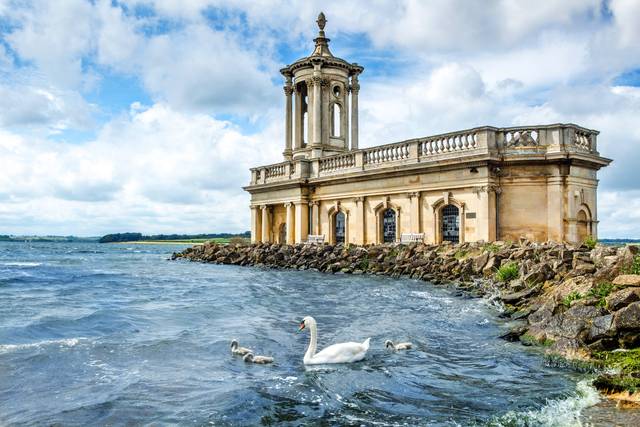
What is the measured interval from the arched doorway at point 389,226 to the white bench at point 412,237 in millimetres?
1750

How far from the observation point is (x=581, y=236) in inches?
910

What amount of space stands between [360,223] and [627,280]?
20.4 meters

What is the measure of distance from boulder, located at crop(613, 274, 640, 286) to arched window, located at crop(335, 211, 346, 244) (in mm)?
22274

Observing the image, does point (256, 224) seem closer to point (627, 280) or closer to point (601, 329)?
point (627, 280)

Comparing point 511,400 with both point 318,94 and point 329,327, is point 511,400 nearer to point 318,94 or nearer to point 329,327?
point 329,327

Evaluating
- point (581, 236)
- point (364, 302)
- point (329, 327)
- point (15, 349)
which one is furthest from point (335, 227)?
point (15, 349)

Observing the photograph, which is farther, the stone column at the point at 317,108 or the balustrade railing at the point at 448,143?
the stone column at the point at 317,108

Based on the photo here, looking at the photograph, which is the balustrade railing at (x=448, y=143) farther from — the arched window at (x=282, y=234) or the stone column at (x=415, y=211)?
the arched window at (x=282, y=234)

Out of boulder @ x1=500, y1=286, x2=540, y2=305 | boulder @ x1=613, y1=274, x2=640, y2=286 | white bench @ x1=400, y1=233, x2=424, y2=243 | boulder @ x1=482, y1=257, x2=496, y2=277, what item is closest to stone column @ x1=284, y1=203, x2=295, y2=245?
white bench @ x1=400, y1=233, x2=424, y2=243

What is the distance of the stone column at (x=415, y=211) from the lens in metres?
26.8

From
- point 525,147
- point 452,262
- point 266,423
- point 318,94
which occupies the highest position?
point 318,94

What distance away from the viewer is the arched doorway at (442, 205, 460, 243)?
25.5 meters

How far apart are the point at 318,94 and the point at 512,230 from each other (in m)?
18.4

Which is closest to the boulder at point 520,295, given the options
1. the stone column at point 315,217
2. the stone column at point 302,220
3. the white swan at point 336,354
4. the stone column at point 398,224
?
the white swan at point 336,354
